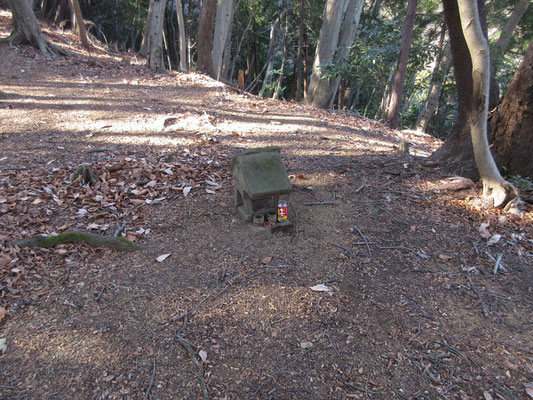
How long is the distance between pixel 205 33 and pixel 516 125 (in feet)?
30.3

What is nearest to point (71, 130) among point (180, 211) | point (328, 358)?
point (180, 211)

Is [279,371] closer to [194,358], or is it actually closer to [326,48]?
[194,358]

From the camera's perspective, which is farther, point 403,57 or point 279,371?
point 403,57

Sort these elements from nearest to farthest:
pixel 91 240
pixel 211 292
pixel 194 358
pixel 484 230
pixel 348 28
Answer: pixel 194 358 → pixel 211 292 → pixel 91 240 → pixel 484 230 → pixel 348 28

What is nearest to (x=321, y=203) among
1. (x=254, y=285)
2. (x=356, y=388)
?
(x=254, y=285)

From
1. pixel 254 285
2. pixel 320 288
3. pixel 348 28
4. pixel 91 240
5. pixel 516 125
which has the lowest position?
pixel 91 240

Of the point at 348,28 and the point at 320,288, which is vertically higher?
the point at 348,28

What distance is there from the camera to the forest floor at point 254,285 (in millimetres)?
2039

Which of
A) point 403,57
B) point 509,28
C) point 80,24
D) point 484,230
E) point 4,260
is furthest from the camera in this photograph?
point 509,28

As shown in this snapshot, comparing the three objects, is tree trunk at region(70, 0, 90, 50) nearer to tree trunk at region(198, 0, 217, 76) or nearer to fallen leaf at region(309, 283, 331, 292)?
tree trunk at region(198, 0, 217, 76)

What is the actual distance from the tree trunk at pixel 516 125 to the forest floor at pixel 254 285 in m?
0.63

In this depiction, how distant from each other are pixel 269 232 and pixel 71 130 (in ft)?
15.2

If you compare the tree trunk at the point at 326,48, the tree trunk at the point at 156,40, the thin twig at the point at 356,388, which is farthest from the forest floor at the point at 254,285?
the tree trunk at the point at 326,48

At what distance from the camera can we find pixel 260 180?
3156 millimetres
